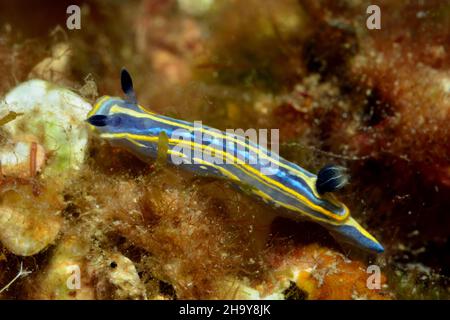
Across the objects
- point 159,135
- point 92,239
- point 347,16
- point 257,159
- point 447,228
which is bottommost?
point 447,228

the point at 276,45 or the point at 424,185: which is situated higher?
the point at 276,45

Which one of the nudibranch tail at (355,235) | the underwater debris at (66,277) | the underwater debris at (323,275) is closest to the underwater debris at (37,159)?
the underwater debris at (66,277)

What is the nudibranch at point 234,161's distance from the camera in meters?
3.23

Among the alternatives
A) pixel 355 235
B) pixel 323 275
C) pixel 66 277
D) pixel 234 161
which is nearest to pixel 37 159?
pixel 66 277

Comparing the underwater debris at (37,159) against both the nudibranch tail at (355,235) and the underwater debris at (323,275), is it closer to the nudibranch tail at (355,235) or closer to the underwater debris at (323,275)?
the underwater debris at (323,275)

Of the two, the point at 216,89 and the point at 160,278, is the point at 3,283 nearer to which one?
the point at 160,278

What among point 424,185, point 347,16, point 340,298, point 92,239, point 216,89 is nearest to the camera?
point 340,298

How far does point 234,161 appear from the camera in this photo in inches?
128

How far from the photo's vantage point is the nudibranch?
10.6 ft

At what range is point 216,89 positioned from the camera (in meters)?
4.95

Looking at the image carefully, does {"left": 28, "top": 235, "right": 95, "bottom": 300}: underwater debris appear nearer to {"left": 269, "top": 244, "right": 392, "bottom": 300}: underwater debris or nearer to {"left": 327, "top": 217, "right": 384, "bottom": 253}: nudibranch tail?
{"left": 269, "top": 244, "right": 392, "bottom": 300}: underwater debris

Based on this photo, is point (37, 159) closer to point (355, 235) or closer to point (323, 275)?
point (323, 275)

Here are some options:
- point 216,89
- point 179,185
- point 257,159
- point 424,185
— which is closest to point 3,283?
point 179,185

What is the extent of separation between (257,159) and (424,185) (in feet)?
7.10
